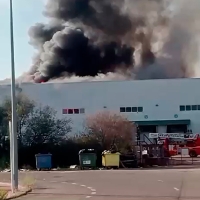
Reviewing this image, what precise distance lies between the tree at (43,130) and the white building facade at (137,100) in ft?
63.3

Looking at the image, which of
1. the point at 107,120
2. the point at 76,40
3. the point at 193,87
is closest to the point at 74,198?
the point at 107,120

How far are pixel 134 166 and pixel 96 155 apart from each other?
2.13 m

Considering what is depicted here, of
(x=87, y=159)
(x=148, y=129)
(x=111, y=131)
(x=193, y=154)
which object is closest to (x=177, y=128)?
(x=148, y=129)

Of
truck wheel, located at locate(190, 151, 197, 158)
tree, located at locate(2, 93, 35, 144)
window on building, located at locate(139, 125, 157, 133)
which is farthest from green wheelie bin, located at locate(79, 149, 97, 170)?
window on building, located at locate(139, 125, 157, 133)

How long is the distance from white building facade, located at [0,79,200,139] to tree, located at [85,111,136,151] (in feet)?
54.1

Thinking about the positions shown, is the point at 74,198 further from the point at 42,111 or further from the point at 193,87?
the point at 193,87

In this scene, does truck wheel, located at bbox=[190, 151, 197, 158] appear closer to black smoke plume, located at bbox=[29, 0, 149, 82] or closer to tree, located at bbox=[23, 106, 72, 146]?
tree, located at bbox=[23, 106, 72, 146]

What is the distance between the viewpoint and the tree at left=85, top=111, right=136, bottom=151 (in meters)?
30.6

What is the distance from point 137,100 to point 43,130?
2298cm

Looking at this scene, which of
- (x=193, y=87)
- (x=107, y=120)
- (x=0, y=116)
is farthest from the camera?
(x=193, y=87)

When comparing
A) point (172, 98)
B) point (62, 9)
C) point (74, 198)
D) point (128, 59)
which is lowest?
point (74, 198)

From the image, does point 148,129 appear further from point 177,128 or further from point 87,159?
point 87,159

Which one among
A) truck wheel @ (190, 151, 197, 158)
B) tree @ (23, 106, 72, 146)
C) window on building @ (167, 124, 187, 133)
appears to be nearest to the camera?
tree @ (23, 106, 72, 146)

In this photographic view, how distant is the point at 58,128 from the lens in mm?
32781
